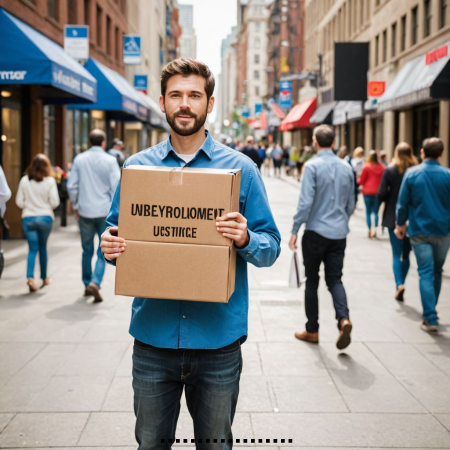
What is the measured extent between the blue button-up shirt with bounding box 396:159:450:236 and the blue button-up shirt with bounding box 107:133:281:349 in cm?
487

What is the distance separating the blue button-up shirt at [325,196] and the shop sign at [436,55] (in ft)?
51.1

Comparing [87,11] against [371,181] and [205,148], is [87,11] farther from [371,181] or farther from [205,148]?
[205,148]

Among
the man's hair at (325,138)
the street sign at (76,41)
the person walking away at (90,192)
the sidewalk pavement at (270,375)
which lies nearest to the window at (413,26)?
the street sign at (76,41)

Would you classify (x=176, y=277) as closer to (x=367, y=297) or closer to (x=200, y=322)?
(x=200, y=322)

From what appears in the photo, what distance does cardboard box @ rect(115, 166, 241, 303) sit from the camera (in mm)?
2766

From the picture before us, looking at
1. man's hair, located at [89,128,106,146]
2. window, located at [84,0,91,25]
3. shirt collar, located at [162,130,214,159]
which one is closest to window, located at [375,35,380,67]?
window, located at [84,0,91,25]

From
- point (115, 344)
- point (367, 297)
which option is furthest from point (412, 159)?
point (115, 344)

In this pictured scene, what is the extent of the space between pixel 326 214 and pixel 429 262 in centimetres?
150

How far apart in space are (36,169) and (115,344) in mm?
3674

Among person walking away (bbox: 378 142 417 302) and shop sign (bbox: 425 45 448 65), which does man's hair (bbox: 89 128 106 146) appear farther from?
shop sign (bbox: 425 45 448 65)

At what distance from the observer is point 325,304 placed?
8.98 metres

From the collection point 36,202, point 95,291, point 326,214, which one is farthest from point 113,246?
point 36,202

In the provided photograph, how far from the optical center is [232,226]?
2.74 meters

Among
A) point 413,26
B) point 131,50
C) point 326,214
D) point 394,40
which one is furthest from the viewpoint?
point 394,40
